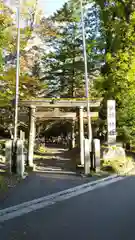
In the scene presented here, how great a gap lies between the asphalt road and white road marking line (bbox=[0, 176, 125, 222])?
0.69 ft

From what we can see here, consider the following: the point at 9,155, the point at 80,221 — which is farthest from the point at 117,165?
the point at 80,221

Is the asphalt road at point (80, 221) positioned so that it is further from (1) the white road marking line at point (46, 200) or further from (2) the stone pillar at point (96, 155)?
(2) the stone pillar at point (96, 155)

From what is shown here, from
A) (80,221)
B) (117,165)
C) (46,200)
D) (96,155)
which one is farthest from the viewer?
(117,165)

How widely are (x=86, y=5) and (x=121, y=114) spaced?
7928 millimetres

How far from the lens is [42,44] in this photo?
1756 centimetres

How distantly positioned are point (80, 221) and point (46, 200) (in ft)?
5.62

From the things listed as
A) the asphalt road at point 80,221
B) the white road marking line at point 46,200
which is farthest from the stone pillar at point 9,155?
the asphalt road at point 80,221

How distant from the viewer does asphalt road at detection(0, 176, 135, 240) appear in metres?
4.27

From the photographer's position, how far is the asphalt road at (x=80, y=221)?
14.0 ft

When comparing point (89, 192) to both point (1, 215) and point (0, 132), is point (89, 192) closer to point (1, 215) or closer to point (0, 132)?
point (1, 215)

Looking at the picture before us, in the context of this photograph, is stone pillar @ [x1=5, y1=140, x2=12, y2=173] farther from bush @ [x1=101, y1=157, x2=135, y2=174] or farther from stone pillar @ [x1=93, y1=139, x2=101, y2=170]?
bush @ [x1=101, y1=157, x2=135, y2=174]

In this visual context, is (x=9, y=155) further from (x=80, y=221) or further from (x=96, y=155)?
(x=80, y=221)

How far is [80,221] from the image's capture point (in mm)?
4918

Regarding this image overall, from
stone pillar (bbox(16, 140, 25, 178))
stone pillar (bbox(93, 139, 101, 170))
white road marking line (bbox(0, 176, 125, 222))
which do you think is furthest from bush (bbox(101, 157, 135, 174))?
stone pillar (bbox(16, 140, 25, 178))
